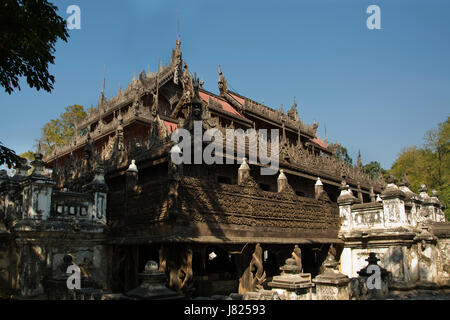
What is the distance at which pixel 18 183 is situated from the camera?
445 inches

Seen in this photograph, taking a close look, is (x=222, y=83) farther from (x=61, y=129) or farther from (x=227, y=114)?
(x=61, y=129)

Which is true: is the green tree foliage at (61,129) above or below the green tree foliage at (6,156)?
above

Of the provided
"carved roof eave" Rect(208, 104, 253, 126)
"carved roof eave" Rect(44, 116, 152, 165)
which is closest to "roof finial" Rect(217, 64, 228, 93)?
"carved roof eave" Rect(208, 104, 253, 126)

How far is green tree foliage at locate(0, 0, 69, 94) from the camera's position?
833 centimetres

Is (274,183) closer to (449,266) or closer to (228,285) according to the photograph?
(228,285)

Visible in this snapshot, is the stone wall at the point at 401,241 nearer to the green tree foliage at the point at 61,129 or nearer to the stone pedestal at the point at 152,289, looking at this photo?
the stone pedestal at the point at 152,289

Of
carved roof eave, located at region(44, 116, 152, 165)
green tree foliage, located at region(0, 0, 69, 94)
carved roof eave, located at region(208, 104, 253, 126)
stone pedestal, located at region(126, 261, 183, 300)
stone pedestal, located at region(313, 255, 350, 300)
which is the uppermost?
carved roof eave, located at region(208, 104, 253, 126)

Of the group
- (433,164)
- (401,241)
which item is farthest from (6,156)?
(433,164)

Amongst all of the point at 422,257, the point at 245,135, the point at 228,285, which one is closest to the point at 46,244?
the point at 228,285

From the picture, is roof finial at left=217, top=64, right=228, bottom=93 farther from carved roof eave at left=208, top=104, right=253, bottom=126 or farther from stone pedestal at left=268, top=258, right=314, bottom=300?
stone pedestal at left=268, top=258, right=314, bottom=300

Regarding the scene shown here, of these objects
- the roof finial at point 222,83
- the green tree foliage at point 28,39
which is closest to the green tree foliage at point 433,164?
the roof finial at point 222,83

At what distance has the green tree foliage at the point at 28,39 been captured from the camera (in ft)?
27.3

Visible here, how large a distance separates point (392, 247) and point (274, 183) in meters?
5.88

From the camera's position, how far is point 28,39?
8562 mm
